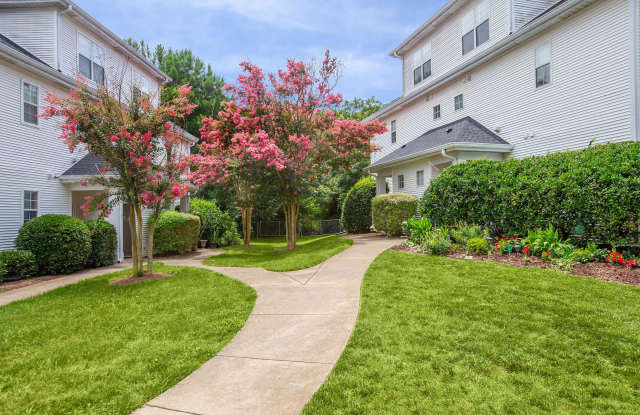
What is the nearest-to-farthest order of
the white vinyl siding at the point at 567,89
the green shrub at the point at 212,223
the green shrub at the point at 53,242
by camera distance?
the white vinyl siding at the point at 567,89
the green shrub at the point at 53,242
the green shrub at the point at 212,223

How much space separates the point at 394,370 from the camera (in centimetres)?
291

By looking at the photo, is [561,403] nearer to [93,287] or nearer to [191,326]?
[191,326]

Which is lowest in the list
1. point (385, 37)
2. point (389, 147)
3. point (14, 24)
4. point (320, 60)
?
point (389, 147)

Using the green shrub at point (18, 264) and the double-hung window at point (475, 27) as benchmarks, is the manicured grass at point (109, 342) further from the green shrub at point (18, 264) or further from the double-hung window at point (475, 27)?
the double-hung window at point (475, 27)

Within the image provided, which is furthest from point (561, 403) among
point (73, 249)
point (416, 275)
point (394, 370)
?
point (73, 249)

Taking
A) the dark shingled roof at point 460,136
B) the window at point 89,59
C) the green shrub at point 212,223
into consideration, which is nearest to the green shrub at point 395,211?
the dark shingled roof at point 460,136

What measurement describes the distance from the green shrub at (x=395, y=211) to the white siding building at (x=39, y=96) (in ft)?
26.5

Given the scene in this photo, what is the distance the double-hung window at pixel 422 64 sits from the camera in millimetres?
16703

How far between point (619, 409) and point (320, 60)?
1200 centimetres

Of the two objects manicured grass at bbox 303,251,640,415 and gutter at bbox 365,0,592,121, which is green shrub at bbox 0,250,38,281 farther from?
gutter at bbox 365,0,592,121

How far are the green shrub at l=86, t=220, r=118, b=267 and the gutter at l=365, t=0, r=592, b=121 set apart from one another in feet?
44.7

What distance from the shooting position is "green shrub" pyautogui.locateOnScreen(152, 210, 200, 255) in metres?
12.6

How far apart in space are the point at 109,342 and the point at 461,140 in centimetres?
1104

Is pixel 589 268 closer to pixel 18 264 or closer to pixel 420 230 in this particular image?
pixel 420 230
